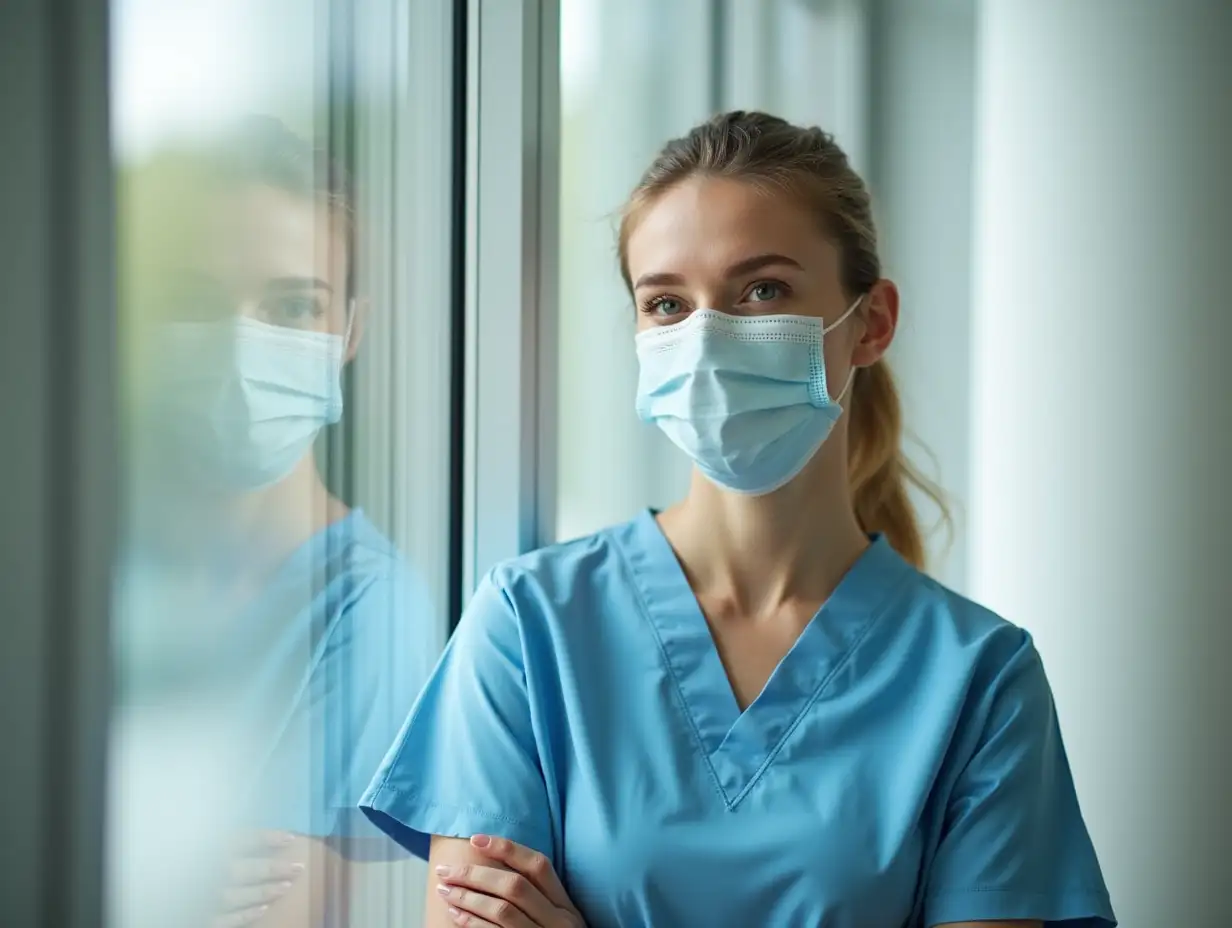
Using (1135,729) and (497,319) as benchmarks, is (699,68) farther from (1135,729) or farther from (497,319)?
(1135,729)

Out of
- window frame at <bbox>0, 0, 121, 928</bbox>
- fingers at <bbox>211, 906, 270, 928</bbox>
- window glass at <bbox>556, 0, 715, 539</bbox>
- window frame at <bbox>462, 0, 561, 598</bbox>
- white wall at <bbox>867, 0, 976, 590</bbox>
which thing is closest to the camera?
window frame at <bbox>0, 0, 121, 928</bbox>

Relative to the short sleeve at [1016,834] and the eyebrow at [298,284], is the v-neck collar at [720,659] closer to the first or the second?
the short sleeve at [1016,834]

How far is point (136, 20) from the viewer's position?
0.70 meters

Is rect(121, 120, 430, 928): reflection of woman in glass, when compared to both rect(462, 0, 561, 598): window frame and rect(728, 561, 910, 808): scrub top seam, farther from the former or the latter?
rect(728, 561, 910, 808): scrub top seam

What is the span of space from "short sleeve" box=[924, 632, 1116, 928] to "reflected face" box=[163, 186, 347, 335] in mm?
745

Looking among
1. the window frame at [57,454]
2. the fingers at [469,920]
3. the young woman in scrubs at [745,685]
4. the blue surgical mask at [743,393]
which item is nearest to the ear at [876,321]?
the young woman in scrubs at [745,685]

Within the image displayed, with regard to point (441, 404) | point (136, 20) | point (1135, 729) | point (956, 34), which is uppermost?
point (956, 34)

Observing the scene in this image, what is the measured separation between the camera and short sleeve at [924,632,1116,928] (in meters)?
1.01

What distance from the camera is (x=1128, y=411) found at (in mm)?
1603

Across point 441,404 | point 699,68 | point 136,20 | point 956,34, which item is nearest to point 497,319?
point 441,404

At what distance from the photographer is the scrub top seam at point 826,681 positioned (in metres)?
1.03

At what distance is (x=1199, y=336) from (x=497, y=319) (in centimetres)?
101

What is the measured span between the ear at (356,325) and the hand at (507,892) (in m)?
0.47

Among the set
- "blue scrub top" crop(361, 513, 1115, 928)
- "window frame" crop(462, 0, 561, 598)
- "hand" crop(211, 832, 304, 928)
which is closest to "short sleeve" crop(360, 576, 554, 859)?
"blue scrub top" crop(361, 513, 1115, 928)
